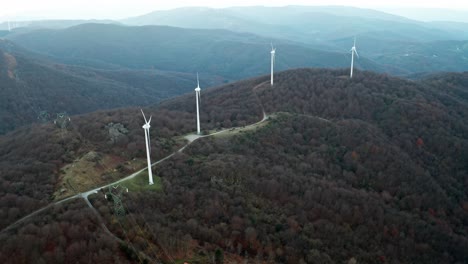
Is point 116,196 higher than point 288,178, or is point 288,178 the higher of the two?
point 116,196

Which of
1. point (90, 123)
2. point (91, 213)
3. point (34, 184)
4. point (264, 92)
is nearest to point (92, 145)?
point (90, 123)

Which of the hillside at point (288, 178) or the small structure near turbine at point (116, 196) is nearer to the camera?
the small structure near turbine at point (116, 196)

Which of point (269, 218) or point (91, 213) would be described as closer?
point (91, 213)

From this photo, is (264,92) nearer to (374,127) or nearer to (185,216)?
(374,127)

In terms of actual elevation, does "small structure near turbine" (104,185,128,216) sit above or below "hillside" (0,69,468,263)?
above

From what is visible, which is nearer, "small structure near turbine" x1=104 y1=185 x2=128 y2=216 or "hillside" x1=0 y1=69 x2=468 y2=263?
"small structure near turbine" x1=104 y1=185 x2=128 y2=216

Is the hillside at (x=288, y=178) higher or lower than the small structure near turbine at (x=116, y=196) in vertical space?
lower

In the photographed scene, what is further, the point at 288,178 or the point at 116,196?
the point at 288,178

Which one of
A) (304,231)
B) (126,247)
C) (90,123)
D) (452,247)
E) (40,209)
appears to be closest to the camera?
(126,247)
